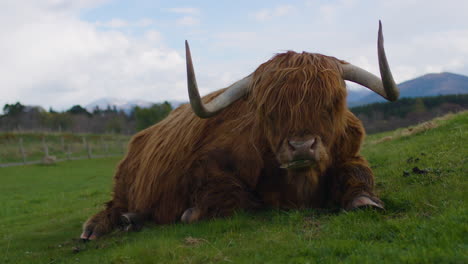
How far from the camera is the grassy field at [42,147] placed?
114 feet

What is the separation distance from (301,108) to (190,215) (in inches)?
68.1

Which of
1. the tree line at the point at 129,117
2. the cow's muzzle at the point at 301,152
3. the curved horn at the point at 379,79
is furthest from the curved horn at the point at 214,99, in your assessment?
the tree line at the point at 129,117

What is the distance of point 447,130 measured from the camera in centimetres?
826

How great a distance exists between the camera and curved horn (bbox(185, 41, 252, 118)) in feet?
13.0

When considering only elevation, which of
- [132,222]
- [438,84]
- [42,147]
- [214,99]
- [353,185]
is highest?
[438,84]

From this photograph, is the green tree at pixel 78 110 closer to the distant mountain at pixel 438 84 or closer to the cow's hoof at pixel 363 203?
the distant mountain at pixel 438 84

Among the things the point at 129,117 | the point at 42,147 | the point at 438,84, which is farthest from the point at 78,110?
the point at 438,84

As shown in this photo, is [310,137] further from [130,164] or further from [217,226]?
[130,164]

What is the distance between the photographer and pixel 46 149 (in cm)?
3316

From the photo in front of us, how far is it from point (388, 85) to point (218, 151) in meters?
1.91

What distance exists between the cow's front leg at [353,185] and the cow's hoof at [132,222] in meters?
2.34

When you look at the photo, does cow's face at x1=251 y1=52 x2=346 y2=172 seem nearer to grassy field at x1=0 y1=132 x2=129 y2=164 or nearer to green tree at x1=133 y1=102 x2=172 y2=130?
grassy field at x1=0 y1=132 x2=129 y2=164

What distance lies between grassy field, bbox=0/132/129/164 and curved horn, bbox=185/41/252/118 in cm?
3224

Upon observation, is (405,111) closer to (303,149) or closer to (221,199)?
(221,199)
